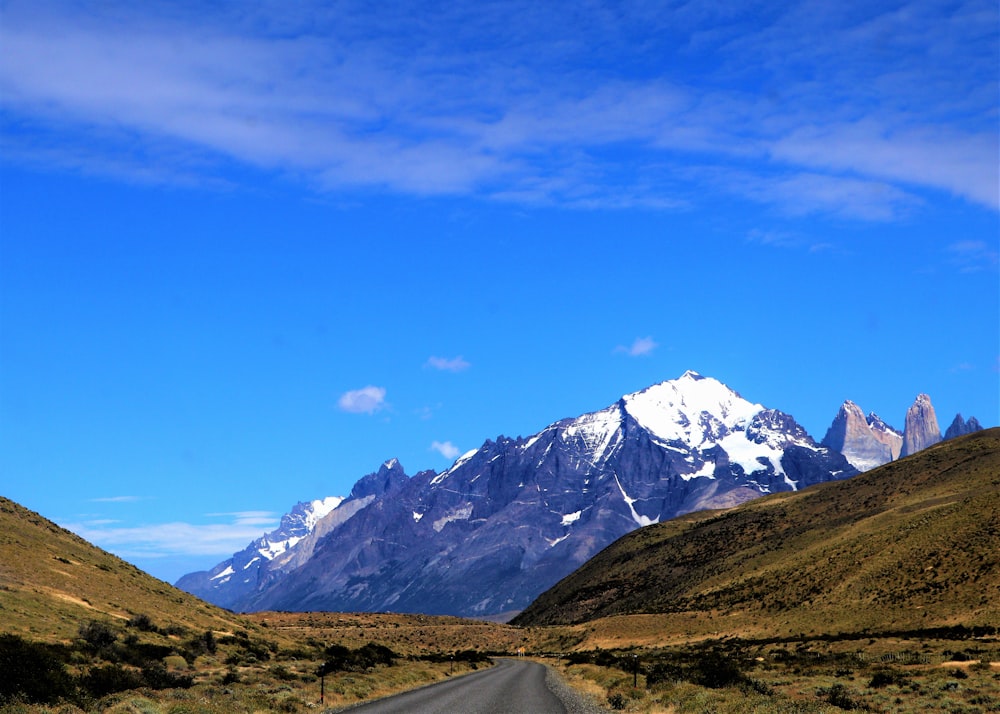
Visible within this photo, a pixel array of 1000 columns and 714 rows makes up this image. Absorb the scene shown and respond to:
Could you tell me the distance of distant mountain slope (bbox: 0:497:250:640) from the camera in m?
50.8

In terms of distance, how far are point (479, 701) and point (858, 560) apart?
90796 millimetres

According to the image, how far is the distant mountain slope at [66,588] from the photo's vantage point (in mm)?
50781

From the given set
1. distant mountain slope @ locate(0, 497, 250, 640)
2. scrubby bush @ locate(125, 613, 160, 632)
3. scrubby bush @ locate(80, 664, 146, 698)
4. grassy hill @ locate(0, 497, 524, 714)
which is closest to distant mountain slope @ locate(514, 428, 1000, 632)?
grassy hill @ locate(0, 497, 524, 714)

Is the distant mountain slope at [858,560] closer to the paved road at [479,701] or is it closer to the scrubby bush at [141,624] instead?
the paved road at [479,701]

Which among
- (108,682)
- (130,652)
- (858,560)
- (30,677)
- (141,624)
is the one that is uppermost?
(858,560)

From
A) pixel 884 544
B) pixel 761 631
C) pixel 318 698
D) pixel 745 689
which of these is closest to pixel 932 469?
pixel 884 544

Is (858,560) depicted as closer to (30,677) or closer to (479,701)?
(479,701)

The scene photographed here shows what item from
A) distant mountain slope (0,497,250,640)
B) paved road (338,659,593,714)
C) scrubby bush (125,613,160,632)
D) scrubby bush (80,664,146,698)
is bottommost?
paved road (338,659,593,714)

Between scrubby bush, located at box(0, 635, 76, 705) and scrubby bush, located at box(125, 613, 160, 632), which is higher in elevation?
scrubby bush, located at box(125, 613, 160, 632)

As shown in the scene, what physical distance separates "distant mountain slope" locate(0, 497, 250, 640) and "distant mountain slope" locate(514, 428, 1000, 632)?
62191 mm

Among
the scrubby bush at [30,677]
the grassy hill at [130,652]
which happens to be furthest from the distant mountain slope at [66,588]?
the scrubby bush at [30,677]

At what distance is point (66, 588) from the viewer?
206ft

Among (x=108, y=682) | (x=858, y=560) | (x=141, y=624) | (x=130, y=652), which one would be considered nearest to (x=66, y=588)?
(x=141, y=624)

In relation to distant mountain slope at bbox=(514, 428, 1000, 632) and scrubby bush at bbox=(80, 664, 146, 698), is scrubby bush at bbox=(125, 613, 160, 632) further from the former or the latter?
distant mountain slope at bbox=(514, 428, 1000, 632)
